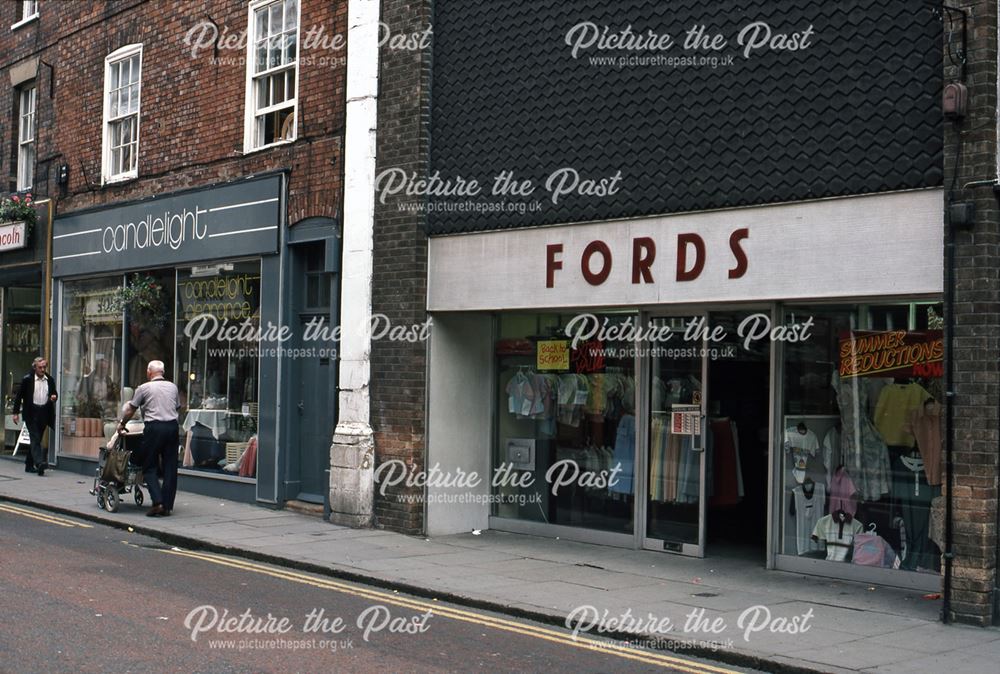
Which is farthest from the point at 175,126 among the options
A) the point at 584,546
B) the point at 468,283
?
the point at 584,546

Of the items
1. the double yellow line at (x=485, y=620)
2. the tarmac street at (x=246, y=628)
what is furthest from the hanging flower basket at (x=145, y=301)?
the tarmac street at (x=246, y=628)

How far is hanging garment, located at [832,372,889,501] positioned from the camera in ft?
34.2

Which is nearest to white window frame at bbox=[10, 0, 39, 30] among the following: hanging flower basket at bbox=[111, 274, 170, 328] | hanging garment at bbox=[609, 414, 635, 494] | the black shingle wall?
hanging flower basket at bbox=[111, 274, 170, 328]

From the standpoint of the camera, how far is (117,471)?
14.1 m

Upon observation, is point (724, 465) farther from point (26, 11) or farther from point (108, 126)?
point (26, 11)

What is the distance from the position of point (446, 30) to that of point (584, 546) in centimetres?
615

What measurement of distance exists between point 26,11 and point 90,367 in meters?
7.39

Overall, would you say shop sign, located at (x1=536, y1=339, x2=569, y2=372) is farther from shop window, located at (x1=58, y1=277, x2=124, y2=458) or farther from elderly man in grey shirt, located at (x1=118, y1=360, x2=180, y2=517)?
shop window, located at (x1=58, y1=277, x2=124, y2=458)

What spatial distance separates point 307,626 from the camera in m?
8.39

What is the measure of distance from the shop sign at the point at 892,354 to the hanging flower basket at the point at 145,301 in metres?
10.8

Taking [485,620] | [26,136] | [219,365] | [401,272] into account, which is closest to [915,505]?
[485,620]

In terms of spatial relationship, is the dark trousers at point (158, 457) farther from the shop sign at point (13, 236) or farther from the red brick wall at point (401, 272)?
the shop sign at point (13, 236)

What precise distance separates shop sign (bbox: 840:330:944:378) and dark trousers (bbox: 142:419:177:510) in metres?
7.95

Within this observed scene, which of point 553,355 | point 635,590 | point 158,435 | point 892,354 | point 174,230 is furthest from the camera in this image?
point 174,230
